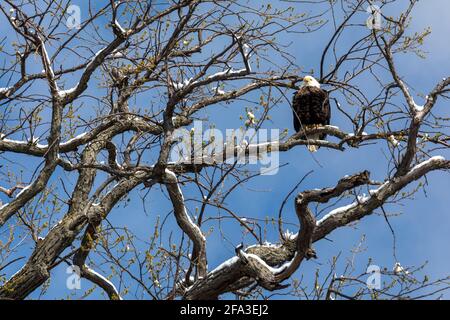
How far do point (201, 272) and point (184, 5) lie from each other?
6.44 feet

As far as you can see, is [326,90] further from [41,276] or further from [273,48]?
[41,276]

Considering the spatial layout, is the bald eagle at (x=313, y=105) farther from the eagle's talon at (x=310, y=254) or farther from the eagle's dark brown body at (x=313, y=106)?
the eagle's talon at (x=310, y=254)

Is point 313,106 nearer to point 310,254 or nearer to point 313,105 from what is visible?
point 313,105

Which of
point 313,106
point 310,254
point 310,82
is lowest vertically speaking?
point 310,254

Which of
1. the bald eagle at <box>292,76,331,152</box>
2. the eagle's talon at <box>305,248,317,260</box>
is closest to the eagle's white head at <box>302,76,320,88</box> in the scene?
the bald eagle at <box>292,76,331,152</box>

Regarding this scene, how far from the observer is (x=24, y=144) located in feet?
21.6

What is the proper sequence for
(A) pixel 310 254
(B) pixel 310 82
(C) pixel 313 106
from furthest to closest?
(C) pixel 313 106
(B) pixel 310 82
(A) pixel 310 254

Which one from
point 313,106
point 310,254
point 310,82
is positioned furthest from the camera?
point 313,106

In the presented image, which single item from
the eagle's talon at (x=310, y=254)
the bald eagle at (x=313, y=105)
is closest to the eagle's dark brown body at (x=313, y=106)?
the bald eagle at (x=313, y=105)

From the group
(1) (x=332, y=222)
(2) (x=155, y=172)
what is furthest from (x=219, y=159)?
(1) (x=332, y=222)

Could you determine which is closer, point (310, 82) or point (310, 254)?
point (310, 254)

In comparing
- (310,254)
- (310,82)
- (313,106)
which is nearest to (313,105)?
(313,106)
